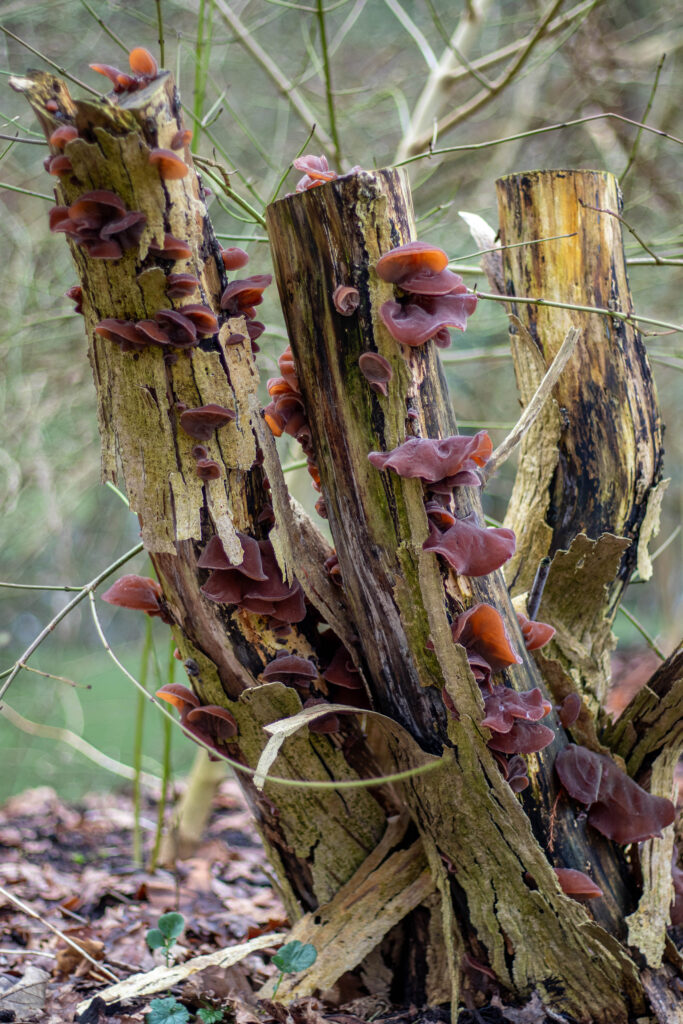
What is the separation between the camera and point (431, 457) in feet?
5.23

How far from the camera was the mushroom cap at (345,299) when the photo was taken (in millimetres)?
→ 1617

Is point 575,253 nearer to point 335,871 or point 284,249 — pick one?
point 284,249

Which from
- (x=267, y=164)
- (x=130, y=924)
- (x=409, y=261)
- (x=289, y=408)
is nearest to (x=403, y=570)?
(x=289, y=408)

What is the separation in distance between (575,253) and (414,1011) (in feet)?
7.43

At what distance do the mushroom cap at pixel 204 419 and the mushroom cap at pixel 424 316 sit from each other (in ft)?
1.39

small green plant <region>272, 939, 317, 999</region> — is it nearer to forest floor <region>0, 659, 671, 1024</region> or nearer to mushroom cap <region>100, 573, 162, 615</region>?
forest floor <region>0, 659, 671, 1024</region>

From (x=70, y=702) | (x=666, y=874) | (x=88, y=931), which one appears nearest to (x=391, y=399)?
(x=666, y=874)

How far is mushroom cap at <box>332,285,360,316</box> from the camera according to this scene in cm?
162

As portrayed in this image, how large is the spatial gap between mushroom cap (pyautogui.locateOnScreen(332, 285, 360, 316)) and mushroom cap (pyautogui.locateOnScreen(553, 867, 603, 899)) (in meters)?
1.46

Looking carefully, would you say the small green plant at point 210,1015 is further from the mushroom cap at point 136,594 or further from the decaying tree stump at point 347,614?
the mushroom cap at point 136,594

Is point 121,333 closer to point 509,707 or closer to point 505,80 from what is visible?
point 509,707

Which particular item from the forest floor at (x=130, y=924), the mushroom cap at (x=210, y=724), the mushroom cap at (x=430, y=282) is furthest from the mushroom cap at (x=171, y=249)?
the forest floor at (x=130, y=924)

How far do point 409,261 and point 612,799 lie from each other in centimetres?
148

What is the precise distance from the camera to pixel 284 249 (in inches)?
67.6
